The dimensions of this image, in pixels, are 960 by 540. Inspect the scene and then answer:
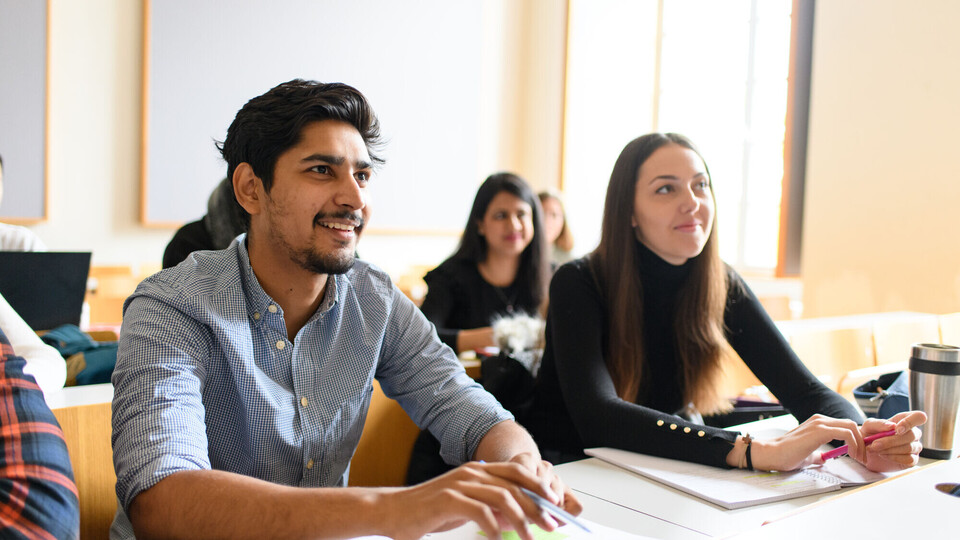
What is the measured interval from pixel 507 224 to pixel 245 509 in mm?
2434

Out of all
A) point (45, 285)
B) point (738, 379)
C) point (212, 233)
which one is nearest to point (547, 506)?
point (212, 233)

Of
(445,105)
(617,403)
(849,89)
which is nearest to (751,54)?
(849,89)

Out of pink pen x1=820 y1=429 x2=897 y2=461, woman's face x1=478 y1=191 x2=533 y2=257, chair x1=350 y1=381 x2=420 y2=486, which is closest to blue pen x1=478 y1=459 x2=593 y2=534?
pink pen x1=820 y1=429 x2=897 y2=461

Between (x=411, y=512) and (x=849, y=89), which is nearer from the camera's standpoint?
(x=411, y=512)

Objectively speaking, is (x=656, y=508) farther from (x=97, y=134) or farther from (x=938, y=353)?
(x=97, y=134)

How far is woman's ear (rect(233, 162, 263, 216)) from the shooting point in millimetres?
1400

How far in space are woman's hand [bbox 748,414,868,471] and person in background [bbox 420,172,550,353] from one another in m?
1.93

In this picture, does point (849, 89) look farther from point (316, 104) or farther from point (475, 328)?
point (316, 104)

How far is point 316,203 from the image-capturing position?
4.41ft

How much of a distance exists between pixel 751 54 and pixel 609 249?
16.9ft

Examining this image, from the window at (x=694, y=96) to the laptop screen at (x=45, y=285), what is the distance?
13.3 feet

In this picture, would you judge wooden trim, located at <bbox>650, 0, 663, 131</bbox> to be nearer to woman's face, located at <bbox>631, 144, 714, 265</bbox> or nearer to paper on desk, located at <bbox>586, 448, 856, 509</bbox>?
woman's face, located at <bbox>631, 144, 714, 265</bbox>

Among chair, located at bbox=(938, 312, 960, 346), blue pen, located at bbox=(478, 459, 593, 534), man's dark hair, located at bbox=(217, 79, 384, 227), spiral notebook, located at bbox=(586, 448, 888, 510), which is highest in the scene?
man's dark hair, located at bbox=(217, 79, 384, 227)

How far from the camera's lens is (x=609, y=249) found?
1951mm
